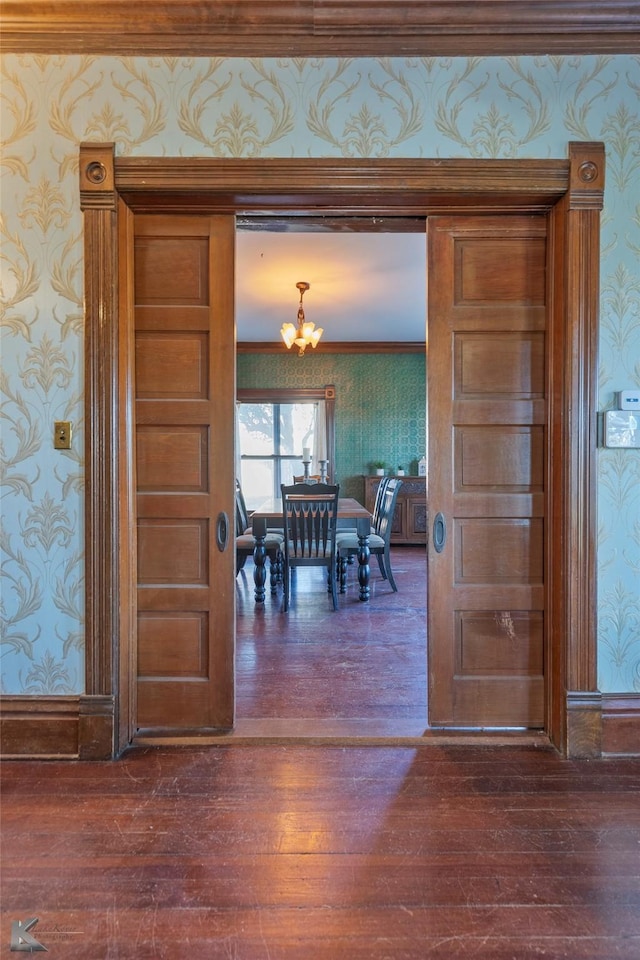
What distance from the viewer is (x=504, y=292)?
2010 millimetres

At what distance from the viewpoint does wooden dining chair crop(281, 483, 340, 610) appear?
354cm

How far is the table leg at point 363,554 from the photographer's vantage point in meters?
3.82

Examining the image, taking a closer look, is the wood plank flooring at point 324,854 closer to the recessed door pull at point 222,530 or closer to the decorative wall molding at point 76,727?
the decorative wall molding at point 76,727

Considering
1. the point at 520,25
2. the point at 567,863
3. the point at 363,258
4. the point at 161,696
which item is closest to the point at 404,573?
the point at 363,258

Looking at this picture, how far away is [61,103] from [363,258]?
7.90ft

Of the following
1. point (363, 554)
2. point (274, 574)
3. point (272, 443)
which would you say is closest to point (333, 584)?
point (363, 554)

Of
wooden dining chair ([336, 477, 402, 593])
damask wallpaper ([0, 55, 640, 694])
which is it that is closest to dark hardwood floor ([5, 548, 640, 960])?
damask wallpaper ([0, 55, 640, 694])

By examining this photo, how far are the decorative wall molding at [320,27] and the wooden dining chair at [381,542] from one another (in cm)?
291

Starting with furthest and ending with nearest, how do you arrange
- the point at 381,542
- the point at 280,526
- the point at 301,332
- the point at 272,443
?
the point at 272,443
the point at 301,332
the point at 381,542
the point at 280,526

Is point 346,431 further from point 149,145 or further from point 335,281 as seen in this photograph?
point 149,145

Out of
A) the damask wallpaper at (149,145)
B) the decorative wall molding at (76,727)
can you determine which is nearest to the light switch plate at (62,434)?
the damask wallpaper at (149,145)

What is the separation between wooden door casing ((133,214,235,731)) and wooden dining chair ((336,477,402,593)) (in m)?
2.10

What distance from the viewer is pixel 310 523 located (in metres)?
3.60

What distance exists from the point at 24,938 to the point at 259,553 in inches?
107
